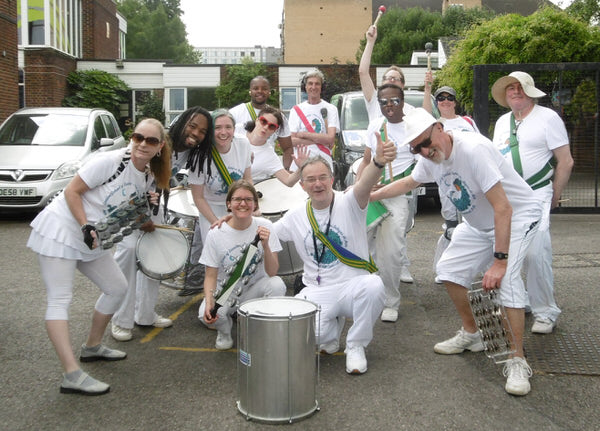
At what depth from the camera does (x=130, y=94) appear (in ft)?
105

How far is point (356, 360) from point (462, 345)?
0.89 m

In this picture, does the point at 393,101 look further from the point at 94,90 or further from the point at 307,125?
the point at 94,90

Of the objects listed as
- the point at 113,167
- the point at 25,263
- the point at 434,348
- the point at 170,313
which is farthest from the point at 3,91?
the point at 434,348

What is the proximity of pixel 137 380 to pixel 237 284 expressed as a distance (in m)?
0.92

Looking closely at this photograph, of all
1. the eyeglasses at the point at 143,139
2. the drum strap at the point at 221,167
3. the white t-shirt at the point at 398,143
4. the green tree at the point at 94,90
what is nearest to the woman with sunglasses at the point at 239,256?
the drum strap at the point at 221,167

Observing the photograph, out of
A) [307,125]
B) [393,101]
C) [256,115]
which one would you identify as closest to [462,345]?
[393,101]

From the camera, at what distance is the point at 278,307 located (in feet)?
12.8

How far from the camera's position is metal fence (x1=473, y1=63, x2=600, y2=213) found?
9102 mm

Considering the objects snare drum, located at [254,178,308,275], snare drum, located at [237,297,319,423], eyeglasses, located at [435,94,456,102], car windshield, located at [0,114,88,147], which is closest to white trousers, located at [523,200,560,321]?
snare drum, located at [254,178,308,275]

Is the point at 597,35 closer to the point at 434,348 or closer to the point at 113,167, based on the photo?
the point at 434,348

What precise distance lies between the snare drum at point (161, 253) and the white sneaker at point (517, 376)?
2496mm

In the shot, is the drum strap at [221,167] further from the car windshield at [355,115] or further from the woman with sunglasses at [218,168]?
the car windshield at [355,115]

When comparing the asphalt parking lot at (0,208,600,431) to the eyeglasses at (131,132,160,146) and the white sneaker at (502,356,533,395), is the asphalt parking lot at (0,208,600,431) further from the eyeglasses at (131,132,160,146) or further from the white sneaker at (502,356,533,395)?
the eyeglasses at (131,132,160,146)

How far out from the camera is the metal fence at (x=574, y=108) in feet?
29.9
